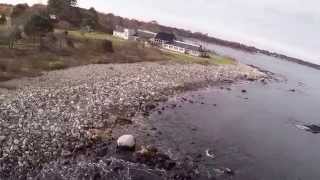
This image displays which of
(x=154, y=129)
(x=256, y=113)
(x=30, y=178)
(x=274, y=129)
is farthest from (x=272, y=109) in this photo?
(x=30, y=178)

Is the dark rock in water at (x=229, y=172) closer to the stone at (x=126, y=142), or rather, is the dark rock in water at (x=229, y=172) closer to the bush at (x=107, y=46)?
the stone at (x=126, y=142)

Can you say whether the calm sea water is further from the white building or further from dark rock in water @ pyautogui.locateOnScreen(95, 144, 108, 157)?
the white building

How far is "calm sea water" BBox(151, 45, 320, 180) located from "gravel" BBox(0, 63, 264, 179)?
4.62 metres

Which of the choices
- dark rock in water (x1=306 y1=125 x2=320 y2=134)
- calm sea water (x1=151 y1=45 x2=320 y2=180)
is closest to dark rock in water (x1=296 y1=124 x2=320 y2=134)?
dark rock in water (x1=306 y1=125 x2=320 y2=134)

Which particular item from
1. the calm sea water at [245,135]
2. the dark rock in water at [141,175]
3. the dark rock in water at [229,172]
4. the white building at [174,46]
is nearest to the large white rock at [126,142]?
the dark rock in water at [141,175]

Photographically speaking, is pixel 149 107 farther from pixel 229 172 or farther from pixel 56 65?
pixel 56 65

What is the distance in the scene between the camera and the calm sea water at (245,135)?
37.1 metres

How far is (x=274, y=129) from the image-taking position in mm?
52625

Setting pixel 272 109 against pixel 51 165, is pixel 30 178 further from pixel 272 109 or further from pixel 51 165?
pixel 272 109

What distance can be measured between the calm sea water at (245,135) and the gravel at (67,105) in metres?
4.62

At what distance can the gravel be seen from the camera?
99.0ft

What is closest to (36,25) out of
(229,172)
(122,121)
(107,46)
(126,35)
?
(107,46)

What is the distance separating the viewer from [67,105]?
42312mm

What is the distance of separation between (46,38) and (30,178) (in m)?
54.1
